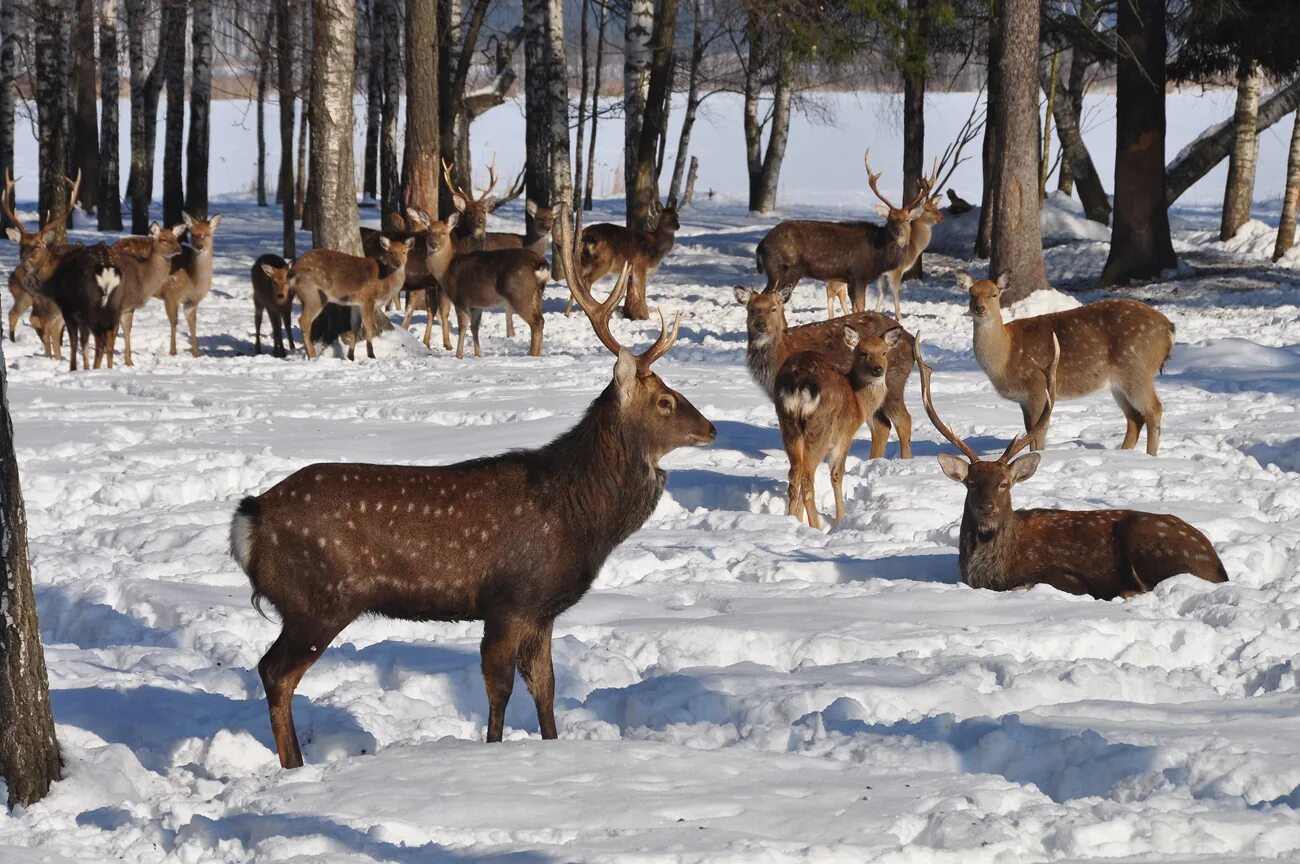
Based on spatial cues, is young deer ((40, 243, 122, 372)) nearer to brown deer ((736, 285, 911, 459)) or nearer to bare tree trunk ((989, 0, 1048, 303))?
brown deer ((736, 285, 911, 459))


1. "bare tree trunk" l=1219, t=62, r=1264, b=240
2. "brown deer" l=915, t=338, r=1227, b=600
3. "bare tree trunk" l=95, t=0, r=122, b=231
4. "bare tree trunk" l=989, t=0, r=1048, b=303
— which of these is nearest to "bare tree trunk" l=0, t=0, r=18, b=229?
"bare tree trunk" l=95, t=0, r=122, b=231

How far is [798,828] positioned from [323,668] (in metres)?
2.49

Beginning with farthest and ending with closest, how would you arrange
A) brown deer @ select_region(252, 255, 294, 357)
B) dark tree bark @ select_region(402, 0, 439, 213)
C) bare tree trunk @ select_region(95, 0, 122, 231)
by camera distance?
bare tree trunk @ select_region(95, 0, 122, 231) < dark tree bark @ select_region(402, 0, 439, 213) < brown deer @ select_region(252, 255, 294, 357)

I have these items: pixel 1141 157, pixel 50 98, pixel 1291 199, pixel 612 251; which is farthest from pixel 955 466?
pixel 50 98

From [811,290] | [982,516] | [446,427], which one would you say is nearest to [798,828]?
[982,516]

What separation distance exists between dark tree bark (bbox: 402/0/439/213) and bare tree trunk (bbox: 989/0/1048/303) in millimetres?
6754

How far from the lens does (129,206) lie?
113ft

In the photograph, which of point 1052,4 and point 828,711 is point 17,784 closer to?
point 828,711

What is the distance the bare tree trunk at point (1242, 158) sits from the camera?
23.9 meters

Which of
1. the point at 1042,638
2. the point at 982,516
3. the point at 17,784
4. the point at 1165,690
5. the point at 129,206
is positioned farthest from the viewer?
the point at 129,206

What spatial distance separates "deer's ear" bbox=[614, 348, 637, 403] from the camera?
5764mm

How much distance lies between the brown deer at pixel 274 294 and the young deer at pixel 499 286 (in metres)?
1.80

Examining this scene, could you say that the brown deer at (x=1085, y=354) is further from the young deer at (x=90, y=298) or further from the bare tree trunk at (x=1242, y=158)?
the bare tree trunk at (x=1242, y=158)

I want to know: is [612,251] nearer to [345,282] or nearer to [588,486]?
[345,282]
